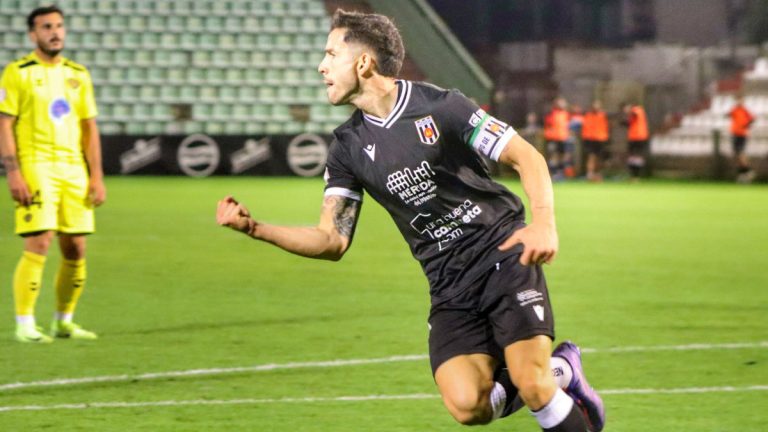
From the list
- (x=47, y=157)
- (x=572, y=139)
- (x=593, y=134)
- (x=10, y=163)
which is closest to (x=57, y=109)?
(x=47, y=157)

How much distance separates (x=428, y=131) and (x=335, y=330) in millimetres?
3939

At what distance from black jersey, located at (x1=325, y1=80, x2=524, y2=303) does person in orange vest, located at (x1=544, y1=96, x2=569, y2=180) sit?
2331 cm

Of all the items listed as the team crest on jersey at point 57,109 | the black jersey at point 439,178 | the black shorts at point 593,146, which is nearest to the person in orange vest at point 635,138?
the black shorts at point 593,146

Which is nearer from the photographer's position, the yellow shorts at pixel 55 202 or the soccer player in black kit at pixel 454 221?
the soccer player in black kit at pixel 454 221

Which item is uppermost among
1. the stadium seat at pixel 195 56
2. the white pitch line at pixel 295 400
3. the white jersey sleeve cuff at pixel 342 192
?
the white jersey sleeve cuff at pixel 342 192

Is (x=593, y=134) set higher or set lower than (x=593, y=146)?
higher

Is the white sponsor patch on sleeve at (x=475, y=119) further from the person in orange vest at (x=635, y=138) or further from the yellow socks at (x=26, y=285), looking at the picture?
the person in orange vest at (x=635, y=138)

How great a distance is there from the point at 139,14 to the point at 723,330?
23155mm

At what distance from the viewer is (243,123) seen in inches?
1168

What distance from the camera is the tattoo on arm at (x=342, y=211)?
5.28 metres

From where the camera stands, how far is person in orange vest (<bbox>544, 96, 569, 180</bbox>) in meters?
28.3

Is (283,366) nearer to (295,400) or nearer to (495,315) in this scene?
A: (295,400)

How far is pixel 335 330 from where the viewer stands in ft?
28.5

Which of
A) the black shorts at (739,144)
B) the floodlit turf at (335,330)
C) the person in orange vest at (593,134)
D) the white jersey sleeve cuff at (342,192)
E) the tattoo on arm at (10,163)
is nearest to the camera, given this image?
the white jersey sleeve cuff at (342,192)
